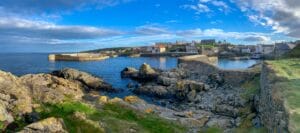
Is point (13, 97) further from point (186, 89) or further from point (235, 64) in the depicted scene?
→ point (235, 64)

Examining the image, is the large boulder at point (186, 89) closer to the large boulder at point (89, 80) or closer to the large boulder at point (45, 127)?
the large boulder at point (89, 80)

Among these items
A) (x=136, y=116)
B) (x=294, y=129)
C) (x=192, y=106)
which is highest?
(x=294, y=129)

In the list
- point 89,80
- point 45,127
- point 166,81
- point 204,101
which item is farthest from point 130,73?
point 45,127

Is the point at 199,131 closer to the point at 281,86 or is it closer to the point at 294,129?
the point at 281,86

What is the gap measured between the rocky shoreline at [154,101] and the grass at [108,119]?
46cm

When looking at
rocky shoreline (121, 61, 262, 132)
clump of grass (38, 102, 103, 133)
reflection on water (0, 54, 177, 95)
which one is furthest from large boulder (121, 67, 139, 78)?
clump of grass (38, 102, 103, 133)

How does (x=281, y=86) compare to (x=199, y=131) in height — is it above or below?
above

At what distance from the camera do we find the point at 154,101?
46.6m

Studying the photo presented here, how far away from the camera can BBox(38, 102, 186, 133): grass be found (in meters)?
17.8

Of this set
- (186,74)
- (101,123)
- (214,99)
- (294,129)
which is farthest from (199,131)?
(186,74)

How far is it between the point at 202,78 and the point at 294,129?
52.5m

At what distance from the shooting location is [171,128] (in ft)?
72.3

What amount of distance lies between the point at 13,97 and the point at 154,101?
2921 centimetres

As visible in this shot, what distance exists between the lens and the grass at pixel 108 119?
58.3ft
